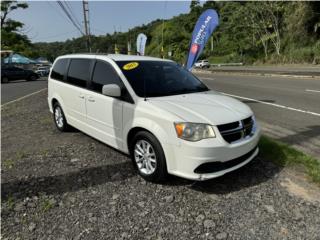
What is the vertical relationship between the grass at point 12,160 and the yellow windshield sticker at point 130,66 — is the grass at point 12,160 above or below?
below

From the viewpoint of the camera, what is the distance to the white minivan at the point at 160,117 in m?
3.95

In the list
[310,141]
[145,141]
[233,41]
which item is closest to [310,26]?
[233,41]

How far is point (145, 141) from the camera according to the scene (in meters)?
4.35

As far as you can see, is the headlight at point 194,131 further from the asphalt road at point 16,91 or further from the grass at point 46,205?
the asphalt road at point 16,91

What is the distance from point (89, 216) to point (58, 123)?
13.3 ft

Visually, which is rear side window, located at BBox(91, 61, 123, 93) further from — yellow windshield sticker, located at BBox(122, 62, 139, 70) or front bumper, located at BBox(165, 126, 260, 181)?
front bumper, located at BBox(165, 126, 260, 181)

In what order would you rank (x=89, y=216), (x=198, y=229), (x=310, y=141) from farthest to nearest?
(x=310, y=141)
(x=89, y=216)
(x=198, y=229)

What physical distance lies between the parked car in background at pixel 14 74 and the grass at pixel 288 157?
30.8m

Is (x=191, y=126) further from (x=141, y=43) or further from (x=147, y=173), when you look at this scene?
(x=141, y=43)

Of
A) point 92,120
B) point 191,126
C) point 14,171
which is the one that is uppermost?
point 191,126

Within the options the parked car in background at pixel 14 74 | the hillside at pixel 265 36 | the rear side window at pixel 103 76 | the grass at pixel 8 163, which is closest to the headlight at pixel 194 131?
the rear side window at pixel 103 76

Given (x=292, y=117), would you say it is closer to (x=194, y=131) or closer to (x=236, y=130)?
(x=236, y=130)

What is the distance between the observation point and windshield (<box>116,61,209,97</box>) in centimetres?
486

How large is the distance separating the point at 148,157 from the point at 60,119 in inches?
136
